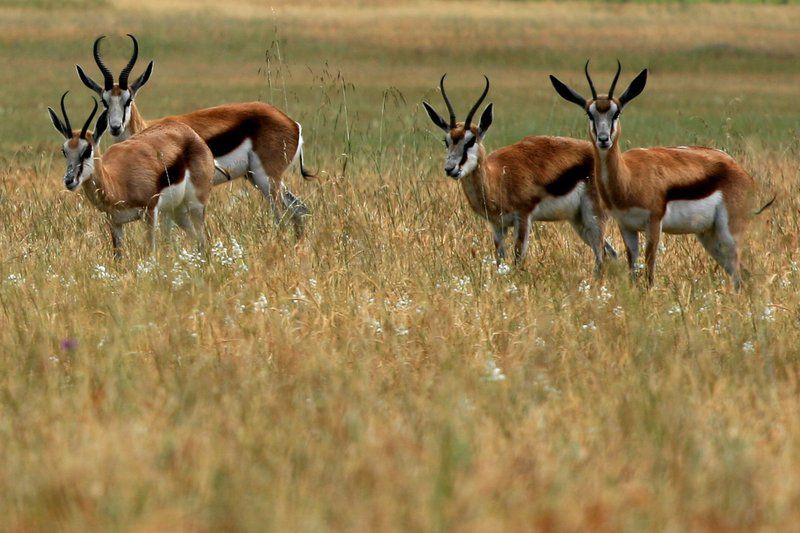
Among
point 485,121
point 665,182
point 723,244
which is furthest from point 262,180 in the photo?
point 723,244

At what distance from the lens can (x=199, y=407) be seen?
4434 millimetres

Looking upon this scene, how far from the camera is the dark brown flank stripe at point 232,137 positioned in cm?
1059

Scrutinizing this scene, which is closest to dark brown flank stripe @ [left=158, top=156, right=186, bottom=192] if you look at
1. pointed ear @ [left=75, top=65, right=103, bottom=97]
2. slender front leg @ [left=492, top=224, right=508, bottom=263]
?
pointed ear @ [left=75, top=65, right=103, bottom=97]

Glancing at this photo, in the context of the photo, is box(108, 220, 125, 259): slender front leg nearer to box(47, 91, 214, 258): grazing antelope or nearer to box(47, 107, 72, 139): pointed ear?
box(47, 91, 214, 258): grazing antelope

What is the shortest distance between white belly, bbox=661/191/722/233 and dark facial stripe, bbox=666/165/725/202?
0.08ft

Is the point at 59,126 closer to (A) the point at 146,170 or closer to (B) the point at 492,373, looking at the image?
(A) the point at 146,170

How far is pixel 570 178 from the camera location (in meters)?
8.75

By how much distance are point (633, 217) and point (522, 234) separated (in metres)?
0.99

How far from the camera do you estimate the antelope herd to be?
7.82 metres

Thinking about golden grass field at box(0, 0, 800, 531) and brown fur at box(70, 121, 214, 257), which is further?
brown fur at box(70, 121, 214, 257)

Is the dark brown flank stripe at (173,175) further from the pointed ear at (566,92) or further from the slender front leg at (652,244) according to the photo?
the slender front leg at (652,244)

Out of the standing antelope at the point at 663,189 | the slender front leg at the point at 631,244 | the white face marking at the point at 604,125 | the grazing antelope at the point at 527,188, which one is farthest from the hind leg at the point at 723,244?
the white face marking at the point at 604,125

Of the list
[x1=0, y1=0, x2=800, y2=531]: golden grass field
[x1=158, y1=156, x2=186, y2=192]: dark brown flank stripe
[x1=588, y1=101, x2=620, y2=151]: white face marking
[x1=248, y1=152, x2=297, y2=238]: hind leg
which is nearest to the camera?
[x1=0, y1=0, x2=800, y2=531]: golden grass field

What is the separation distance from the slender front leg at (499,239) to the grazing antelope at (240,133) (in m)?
Answer: 2.27
